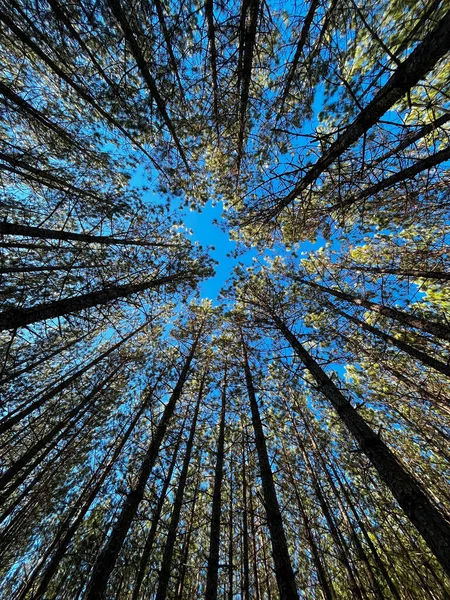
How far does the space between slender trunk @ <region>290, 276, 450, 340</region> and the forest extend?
0.08 metres

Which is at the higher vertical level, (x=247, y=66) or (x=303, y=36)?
(x=247, y=66)

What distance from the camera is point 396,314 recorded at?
24.5 ft

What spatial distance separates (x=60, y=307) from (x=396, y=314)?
9.42 m

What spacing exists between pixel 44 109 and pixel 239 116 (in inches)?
204

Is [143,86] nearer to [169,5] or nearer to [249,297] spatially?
[169,5]

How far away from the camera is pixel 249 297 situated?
1016 centimetres

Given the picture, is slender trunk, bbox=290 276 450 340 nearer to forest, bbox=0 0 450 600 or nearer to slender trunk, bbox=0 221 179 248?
forest, bbox=0 0 450 600

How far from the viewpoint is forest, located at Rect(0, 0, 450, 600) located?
457cm

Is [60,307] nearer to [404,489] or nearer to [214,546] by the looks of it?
[214,546]

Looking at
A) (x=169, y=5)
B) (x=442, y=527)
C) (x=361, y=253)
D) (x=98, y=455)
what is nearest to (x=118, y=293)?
(x=98, y=455)

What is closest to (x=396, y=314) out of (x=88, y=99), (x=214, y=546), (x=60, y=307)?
(x=214, y=546)

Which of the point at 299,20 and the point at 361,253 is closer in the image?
the point at 299,20

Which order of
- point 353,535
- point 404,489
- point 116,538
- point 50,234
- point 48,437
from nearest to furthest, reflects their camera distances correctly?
point 404,489, point 116,538, point 50,234, point 353,535, point 48,437

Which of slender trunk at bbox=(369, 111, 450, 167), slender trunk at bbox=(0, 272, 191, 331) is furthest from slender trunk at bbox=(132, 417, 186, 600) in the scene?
slender trunk at bbox=(369, 111, 450, 167)
